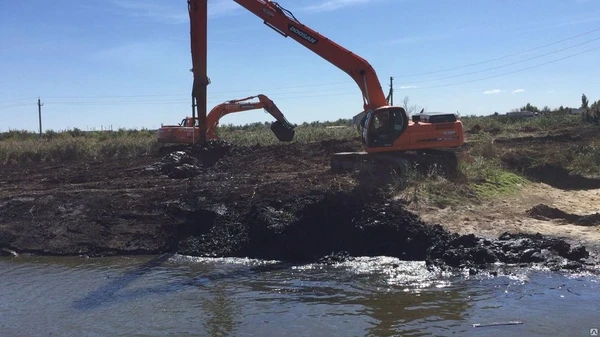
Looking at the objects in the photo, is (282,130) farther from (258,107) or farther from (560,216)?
(560,216)

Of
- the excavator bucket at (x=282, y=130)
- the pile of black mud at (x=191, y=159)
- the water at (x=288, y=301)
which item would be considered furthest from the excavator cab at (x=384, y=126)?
the excavator bucket at (x=282, y=130)

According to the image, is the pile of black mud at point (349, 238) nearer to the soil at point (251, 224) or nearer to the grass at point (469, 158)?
the soil at point (251, 224)

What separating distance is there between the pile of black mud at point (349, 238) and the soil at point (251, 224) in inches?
0.8

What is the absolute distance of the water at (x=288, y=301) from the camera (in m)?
7.45

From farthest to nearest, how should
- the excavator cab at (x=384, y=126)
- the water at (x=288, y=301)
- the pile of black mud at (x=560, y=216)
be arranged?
the excavator cab at (x=384, y=126), the pile of black mud at (x=560, y=216), the water at (x=288, y=301)

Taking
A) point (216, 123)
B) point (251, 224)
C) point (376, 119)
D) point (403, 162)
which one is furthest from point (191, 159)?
point (251, 224)

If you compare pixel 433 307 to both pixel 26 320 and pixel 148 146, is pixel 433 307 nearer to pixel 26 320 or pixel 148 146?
pixel 26 320

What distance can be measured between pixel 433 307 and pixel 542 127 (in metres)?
25.0

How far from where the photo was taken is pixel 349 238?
1145 cm

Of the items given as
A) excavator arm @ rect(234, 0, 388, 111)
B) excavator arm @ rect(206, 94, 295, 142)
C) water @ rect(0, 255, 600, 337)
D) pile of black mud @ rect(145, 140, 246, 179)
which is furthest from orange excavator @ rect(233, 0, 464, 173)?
excavator arm @ rect(206, 94, 295, 142)

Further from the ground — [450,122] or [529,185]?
[450,122]

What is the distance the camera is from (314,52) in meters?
16.5

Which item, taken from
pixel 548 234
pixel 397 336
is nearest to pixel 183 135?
pixel 548 234

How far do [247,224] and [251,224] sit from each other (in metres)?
0.12
